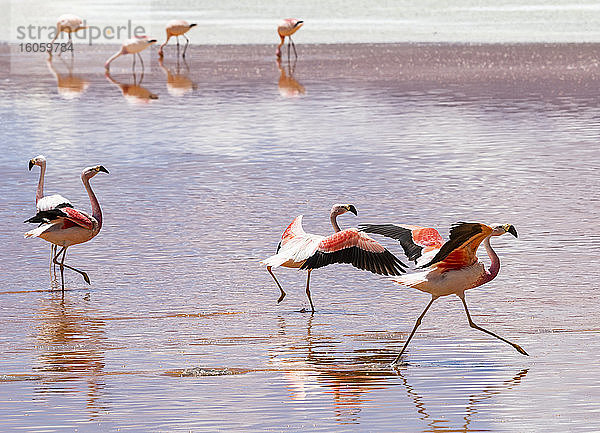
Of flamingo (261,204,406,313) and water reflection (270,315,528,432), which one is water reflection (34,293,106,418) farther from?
flamingo (261,204,406,313)

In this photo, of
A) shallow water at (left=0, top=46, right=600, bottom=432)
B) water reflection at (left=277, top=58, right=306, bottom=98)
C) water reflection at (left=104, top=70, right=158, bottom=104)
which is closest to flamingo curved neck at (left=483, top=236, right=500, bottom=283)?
shallow water at (left=0, top=46, right=600, bottom=432)

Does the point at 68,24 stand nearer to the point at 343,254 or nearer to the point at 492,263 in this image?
the point at 343,254

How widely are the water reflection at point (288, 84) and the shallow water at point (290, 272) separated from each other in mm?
401

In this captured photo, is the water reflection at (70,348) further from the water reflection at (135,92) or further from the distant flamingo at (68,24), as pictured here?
the distant flamingo at (68,24)

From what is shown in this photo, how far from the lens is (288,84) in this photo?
22641 millimetres

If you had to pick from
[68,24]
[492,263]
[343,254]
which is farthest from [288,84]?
[492,263]

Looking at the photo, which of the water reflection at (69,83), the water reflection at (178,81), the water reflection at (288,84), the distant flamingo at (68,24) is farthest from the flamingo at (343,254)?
the distant flamingo at (68,24)

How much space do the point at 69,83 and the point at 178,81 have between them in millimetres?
1935

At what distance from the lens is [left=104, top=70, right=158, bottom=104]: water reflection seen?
2123 cm

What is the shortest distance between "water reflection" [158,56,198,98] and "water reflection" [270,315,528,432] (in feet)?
45.7

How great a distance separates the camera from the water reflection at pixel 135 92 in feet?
69.7

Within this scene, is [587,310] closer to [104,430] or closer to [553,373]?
[553,373]

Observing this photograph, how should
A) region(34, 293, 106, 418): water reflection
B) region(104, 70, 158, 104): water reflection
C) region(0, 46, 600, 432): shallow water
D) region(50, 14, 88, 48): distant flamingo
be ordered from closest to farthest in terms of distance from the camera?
region(0, 46, 600, 432): shallow water < region(34, 293, 106, 418): water reflection < region(104, 70, 158, 104): water reflection < region(50, 14, 88, 48): distant flamingo

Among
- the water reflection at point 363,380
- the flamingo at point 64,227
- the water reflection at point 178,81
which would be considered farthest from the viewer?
the water reflection at point 178,81
